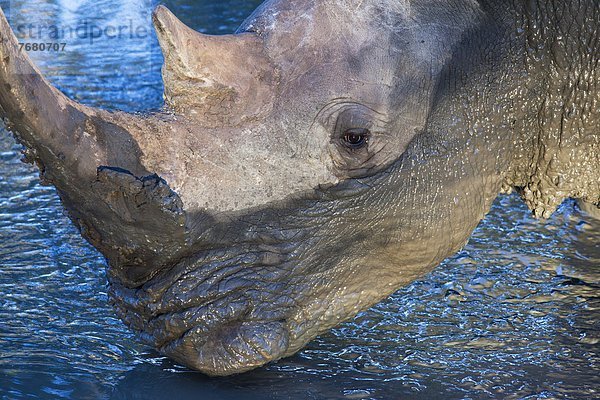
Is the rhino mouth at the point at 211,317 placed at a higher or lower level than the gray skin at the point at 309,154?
lower

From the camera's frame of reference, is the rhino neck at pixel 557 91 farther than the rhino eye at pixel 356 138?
Yes

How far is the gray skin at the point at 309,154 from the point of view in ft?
12.7

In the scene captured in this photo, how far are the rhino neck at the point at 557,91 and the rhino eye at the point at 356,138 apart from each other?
71 cm

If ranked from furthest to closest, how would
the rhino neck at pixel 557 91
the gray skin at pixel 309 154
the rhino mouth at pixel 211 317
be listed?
1. the rhino neck at pixel 557 91
2. the rhino mouth at pixel 211 317
3. the gray skin at pixel 309 154

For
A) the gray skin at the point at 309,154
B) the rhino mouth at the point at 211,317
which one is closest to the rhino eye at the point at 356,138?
the gray skin at the point at 309,154

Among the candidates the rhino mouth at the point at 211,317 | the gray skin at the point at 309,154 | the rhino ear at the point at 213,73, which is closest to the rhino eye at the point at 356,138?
the gray skin at the point at 309,154

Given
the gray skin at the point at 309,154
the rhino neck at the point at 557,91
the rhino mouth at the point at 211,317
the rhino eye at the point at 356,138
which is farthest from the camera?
the rhino neck at the point at 557,91

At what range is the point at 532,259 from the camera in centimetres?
593

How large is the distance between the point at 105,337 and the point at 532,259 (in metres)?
2.43

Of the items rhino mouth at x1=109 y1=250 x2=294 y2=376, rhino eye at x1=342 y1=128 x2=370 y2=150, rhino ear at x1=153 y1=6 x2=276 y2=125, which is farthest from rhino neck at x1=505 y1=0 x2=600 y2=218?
rhino mouth at x1=109 y1=250 x2=294 y2=376

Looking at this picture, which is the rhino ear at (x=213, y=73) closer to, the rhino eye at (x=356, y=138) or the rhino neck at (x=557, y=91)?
the rhino eye at (x=356, y=138)

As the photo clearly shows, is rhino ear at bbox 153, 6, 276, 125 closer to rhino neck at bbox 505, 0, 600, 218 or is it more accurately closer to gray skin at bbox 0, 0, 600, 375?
gray skin at bbox 0, 0, 600, 375

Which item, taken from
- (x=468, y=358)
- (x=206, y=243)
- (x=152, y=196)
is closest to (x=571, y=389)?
(x=468, y=358)

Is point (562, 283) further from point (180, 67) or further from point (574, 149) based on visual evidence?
point (180, 67)
